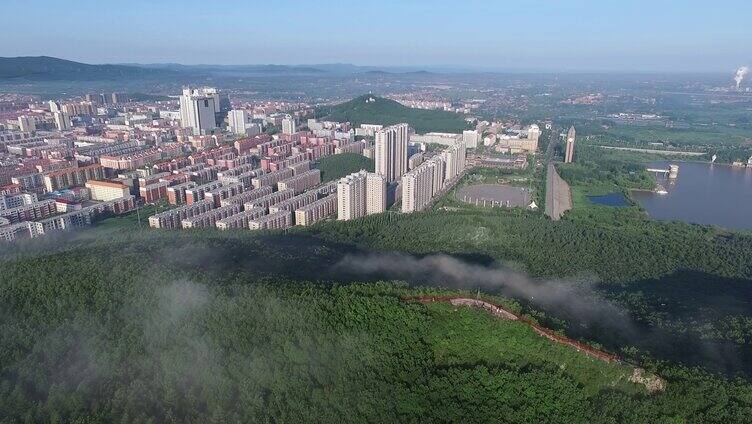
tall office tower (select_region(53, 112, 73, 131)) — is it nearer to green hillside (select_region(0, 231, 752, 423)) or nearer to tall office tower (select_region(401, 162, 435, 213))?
tall office tower (select_region(401, 162, 435, 213))

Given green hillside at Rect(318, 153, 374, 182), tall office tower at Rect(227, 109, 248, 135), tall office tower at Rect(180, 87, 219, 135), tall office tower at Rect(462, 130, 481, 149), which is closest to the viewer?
green hillside at Rect(318, 153, 374, 182)

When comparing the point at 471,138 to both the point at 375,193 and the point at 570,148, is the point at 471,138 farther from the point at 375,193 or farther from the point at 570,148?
the point at 375,193

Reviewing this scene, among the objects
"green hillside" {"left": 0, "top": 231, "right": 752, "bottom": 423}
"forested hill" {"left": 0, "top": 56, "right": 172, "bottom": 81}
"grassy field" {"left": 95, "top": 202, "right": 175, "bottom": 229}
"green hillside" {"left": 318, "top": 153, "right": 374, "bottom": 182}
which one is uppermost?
"forested hill" {"left": 0, "top": 56, "right": 172, "bottom": 81}

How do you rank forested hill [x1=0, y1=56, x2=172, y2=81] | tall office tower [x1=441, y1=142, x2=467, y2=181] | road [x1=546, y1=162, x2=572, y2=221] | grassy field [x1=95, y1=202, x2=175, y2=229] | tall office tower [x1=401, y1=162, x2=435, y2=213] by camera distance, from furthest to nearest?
forested hill [x1=0, y1=56, x2=172, y2=81]
tall office tower [x1=441, y1=142, x2=467, y2=181]
road [x1=546, y1=162, x2=572, y2=221]
tall office tower [x1=401, y1=162, x2=435, y2=213]
grassy field [x1=95, y1=202, x2=175, y2=229]

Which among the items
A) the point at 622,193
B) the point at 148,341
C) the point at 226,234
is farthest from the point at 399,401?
the point at 622,193

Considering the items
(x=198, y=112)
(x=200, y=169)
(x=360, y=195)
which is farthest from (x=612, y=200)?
(x=198, y=112)

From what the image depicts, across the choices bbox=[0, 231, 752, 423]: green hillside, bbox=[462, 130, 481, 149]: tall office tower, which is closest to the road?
bbox=[462, 130, 481, 149]: tall office tower
